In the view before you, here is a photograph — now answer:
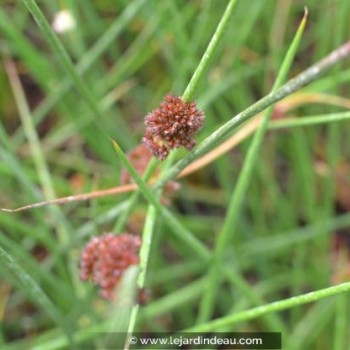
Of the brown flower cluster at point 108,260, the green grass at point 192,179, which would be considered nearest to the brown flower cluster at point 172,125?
the brown flower cluster at point 108,260

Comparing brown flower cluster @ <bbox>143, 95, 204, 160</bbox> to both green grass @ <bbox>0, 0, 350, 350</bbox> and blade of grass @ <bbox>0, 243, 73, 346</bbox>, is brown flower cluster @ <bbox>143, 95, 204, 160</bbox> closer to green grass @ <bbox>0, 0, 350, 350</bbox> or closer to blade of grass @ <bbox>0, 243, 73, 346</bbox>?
blade of grass @ <bbox>0, 243, 73, 346</bbox>

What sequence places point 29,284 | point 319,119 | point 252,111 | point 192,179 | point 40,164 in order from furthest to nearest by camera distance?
point 192,179
point 40,164
point 319,119
point 29,284
point 252,111

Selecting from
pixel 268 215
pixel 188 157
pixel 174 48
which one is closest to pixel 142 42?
pixel 174 48

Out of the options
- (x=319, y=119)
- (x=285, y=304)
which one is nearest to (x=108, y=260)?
(x=285, y=304)

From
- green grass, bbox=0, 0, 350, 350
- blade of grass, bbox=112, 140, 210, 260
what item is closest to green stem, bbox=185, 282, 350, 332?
blade of grass, bbox=112, 140, 210, 260

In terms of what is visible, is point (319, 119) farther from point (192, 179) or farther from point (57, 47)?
point (192, 179)

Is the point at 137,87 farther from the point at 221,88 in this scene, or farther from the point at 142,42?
the point at 221,88
